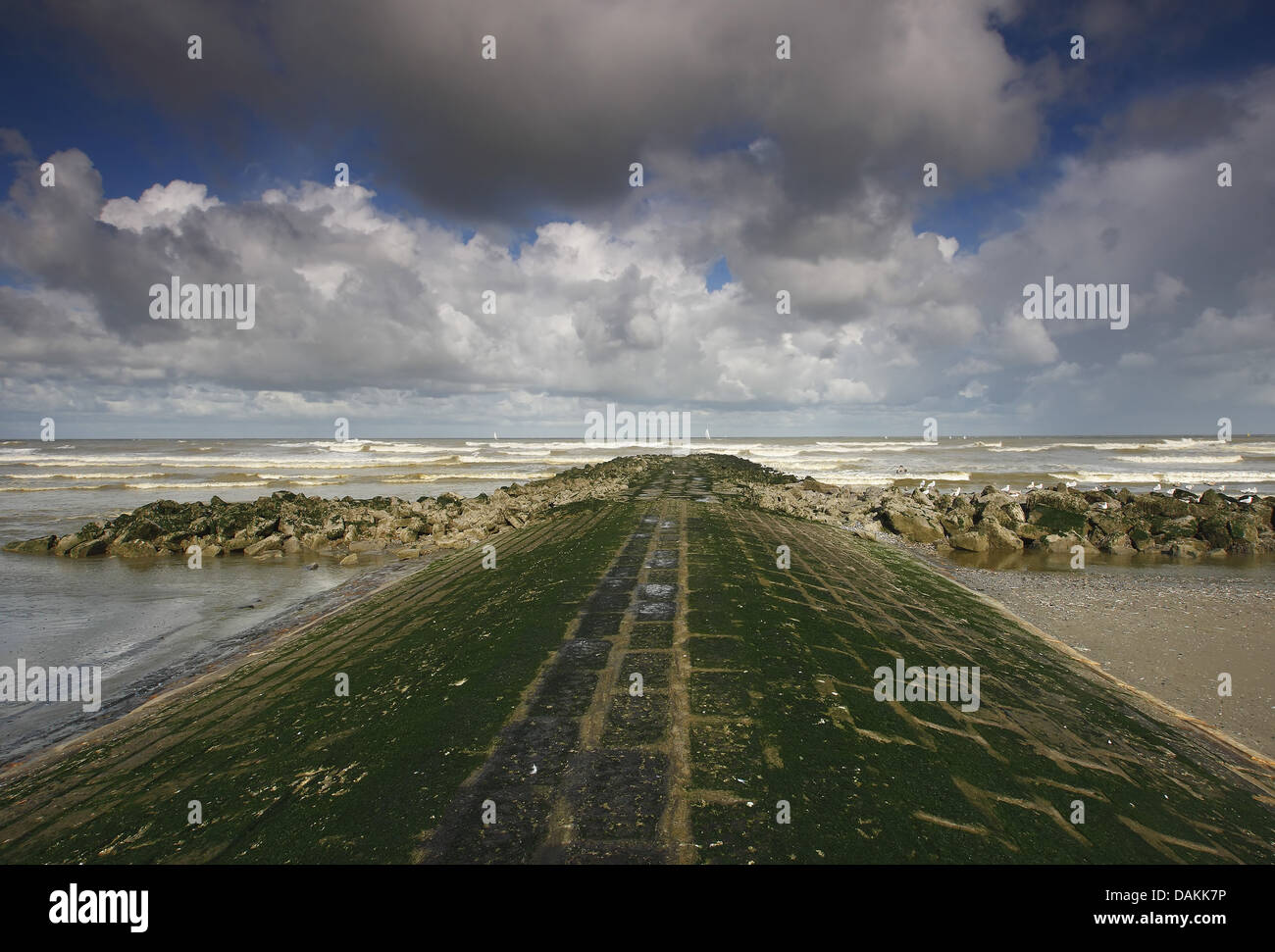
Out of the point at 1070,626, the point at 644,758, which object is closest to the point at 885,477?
the point at 1070,626

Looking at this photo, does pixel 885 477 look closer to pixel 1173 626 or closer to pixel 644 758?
pixel 1173 626

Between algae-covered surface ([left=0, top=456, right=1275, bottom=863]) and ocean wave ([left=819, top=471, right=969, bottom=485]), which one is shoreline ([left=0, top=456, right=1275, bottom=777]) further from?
ocean wave ([left=819, top=471, right=969, bottom=485])

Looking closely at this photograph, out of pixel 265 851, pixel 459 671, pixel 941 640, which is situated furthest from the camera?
pixel 941 640

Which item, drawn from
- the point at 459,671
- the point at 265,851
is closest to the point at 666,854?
the point at 265,851

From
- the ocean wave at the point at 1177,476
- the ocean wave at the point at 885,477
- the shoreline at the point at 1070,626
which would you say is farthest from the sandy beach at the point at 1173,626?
the ocean wave at the point at 1177,476

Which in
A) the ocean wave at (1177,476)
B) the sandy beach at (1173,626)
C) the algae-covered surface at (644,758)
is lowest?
the sandy beach at (1173,626)

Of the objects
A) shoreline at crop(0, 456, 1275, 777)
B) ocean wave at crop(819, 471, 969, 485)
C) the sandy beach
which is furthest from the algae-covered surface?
ocean wave at crop(819, 471, 969, 485)

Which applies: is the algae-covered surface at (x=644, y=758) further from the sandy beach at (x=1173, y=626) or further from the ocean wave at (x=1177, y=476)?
the ocean wave at (x=1177, y=476)

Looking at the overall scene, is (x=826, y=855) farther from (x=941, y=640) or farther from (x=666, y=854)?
(x=941, y=640)
